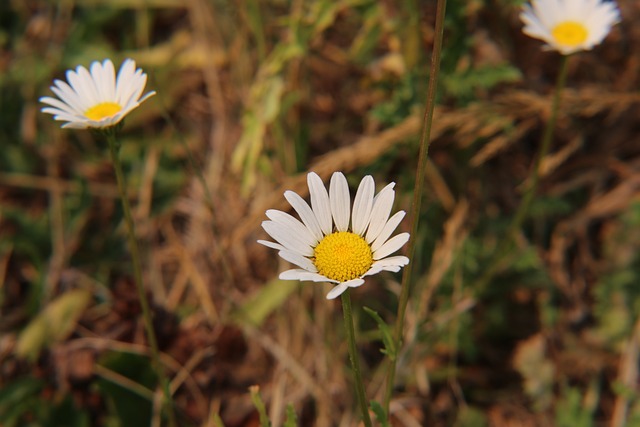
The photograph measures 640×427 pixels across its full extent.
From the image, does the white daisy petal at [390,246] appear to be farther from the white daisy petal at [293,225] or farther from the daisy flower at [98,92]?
the daisy flower at [98,92]

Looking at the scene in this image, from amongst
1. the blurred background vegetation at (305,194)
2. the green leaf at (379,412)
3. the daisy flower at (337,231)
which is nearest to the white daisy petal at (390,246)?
the daisy flower at (337,231)

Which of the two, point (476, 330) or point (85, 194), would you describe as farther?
Result: point (85, 194)

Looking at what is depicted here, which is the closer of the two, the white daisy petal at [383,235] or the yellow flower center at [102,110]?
the white daisy petal at [383,235]

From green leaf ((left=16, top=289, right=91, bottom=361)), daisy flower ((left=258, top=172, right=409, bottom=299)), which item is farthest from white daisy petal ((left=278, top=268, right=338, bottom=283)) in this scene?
green leaf ((left=16, top=289, right=91, bottom=361))

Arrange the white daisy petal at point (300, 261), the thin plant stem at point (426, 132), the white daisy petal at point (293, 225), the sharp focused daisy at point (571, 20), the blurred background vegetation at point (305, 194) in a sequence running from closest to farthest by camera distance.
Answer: the thin plant stem at point (426, 132) → the white daisy petal at point (300, 261) → the white daisy petal at point (293, 225) → the sharp focused daisy at point (571, 20) → the blurred background vegetation at point (305, 194)

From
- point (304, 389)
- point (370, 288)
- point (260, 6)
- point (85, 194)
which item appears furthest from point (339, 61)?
point (304, 389)

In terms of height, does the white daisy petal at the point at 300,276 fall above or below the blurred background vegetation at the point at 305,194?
below

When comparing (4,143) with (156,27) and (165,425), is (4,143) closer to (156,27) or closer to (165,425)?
(156,27)
